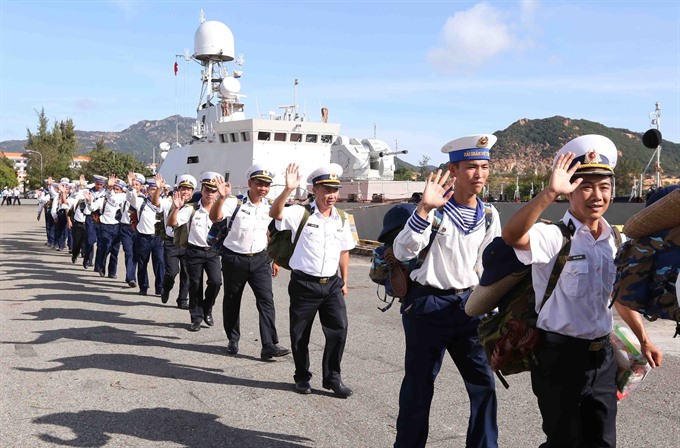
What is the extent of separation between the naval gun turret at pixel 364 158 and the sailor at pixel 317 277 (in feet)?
88.8

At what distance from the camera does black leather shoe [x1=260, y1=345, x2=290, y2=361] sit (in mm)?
6910

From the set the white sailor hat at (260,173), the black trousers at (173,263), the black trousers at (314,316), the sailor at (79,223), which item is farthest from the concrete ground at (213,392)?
the sailor at (79,223)

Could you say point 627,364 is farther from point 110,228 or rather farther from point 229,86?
point 229,86

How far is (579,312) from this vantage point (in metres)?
2.97

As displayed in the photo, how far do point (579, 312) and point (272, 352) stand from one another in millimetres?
4438

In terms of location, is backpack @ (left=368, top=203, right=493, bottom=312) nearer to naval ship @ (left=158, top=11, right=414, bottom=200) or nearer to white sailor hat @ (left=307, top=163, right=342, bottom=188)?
white sailor hat @ (left=307, top=163, right=342, bottom=188)

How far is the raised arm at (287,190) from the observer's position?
5.79 metres

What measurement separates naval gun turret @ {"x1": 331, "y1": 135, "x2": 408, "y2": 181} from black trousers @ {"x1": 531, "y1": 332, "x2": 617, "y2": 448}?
3004 centimetres

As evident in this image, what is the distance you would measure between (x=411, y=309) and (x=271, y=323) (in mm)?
3298

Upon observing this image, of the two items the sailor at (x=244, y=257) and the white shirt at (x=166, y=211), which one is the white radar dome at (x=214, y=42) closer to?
the white shirt at (x=166, y=211)

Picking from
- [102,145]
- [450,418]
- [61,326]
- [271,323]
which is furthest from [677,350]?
[102,145]

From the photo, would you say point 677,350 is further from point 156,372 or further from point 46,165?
point 46,165

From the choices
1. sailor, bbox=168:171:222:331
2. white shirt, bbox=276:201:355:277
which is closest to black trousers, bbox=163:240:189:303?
sailor, bbox=168:171:222:331

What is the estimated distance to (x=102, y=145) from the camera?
84125mm
